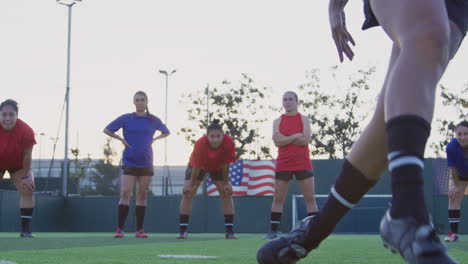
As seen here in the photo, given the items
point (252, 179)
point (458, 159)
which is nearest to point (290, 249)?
point (458, 159)

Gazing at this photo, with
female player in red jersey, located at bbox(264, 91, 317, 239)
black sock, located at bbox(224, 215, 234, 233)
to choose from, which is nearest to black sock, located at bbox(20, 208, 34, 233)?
black sock, located at bbox(224, 215, 234, 233)

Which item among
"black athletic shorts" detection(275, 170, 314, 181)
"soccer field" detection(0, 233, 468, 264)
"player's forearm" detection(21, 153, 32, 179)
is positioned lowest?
"soccer field" detection(0, 233, 468, 264)

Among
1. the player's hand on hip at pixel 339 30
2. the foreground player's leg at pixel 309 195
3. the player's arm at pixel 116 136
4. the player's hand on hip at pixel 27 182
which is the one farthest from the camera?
the player's arm at pixel 116 136

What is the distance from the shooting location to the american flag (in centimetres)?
2325

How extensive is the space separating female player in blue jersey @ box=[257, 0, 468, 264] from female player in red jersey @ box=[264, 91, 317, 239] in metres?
6.12

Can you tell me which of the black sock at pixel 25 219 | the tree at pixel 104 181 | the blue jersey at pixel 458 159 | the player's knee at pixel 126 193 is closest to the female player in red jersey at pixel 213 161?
the player's knee at pixel 126 193

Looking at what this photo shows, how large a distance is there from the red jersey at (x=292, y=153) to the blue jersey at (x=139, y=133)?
5.86ft

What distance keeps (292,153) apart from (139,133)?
2.15 m

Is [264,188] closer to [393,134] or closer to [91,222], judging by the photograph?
[91,222]

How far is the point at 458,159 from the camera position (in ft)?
28.5

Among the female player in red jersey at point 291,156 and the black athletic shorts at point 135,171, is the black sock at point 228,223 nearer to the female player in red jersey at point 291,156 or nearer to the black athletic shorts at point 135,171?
the female player in red jersey at point 291,156

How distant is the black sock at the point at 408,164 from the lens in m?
1.62

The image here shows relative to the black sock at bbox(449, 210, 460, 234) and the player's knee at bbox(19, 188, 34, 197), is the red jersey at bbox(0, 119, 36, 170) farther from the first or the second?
the black sock at bbox(449, 210, 460, 234)

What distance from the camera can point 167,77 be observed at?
44031 mm
